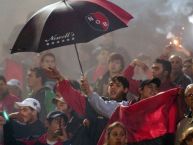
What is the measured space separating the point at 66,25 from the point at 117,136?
1.26 meters

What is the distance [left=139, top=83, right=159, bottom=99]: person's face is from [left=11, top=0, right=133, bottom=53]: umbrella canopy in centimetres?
84

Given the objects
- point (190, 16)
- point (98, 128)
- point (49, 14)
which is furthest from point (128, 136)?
point (190, 16)

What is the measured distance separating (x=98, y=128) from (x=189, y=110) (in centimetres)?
112

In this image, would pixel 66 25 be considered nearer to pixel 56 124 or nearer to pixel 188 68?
pixel 56 124

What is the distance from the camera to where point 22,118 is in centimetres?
834

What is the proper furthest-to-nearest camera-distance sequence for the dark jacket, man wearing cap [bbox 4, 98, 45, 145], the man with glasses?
man wearing cap [bbox 4, 98, 45, 145], the dark jacket, the man with glasses

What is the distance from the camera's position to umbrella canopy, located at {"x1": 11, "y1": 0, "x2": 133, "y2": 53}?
6531mm

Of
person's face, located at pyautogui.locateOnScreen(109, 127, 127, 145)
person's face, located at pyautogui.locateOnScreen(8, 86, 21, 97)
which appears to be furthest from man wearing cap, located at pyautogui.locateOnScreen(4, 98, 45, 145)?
person's face, located at pyautogui.locateOnScreen(8, 86, 21, 97)

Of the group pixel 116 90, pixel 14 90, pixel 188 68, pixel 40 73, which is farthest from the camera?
pixel 14 90

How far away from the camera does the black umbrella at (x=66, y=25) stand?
6.53 m

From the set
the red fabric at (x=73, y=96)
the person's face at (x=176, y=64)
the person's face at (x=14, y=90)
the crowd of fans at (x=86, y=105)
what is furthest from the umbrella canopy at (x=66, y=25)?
the person's face at (x=14, y=90)

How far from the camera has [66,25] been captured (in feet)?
21.5

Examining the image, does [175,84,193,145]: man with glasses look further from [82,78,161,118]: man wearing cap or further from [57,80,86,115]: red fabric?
[57,80,86,115]: red fabric

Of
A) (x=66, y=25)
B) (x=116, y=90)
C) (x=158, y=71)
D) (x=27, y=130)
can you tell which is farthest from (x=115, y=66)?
(x=66, y=25)
